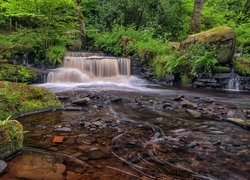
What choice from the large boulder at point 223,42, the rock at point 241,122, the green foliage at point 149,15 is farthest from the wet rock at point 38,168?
the green foliage at point 149,15

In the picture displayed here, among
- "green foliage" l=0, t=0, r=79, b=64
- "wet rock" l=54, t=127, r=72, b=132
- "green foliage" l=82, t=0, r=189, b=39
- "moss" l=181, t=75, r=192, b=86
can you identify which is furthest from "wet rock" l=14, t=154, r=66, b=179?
"green foliage" l=82, t=0, r=189, b=39

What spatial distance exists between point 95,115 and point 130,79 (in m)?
8.10

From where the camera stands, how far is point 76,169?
12.8 feet

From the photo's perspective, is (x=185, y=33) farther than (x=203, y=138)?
Yes

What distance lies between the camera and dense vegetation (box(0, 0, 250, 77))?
1349 cm

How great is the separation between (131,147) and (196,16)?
13187 mm

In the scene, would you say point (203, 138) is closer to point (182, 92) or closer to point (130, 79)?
point (182, 92)

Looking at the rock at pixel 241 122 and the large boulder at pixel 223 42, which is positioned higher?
the large boulder at pixel 223 42

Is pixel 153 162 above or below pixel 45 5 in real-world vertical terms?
below

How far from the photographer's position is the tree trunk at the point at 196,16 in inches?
635

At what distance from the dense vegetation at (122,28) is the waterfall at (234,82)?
0.38 meters

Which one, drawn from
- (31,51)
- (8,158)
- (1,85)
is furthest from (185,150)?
(31,51)

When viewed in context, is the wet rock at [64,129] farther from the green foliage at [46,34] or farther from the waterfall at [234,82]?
the green foliage at [46,34]

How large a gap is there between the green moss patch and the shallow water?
402 millimetres
